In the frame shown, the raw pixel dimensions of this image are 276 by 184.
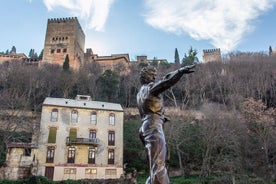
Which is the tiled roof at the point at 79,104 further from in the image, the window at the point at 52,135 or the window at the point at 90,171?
the window at the point at 90,171

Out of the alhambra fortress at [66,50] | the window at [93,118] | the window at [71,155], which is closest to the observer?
the window at [71,155]

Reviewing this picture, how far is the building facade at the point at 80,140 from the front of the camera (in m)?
34.2

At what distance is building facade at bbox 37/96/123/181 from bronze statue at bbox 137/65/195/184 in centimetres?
3070

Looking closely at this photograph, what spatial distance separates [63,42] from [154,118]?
262ft

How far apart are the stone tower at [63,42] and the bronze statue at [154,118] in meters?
74.0

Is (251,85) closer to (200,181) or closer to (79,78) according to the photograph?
(200,181)

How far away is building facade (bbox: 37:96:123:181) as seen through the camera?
34250 mm

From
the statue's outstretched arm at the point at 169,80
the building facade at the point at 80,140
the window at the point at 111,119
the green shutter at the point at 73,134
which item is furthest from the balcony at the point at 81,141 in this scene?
the statue's outstretched arm at the point at 169,80

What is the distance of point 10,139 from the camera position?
124 feet

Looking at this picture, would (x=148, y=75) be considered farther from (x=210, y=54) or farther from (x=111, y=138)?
(x=210, y=54)

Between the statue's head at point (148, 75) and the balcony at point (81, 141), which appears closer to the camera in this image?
the statue's head at point (148, 75)

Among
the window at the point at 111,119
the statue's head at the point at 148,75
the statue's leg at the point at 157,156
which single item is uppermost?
the window at the point at 111,119

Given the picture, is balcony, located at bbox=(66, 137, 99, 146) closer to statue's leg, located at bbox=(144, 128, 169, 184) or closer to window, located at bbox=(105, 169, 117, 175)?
window, located at bbox=(105, 169, 117, 175)

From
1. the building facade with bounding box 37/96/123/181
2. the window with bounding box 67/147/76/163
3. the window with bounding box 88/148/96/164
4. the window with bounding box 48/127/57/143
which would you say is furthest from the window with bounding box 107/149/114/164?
the window with bounding box 48/127/57/143
